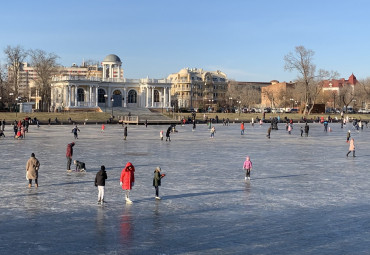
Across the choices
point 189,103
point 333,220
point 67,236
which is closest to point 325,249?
point 333,220

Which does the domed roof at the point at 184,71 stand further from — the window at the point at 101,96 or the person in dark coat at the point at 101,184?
the person in dark coat at the point at 101,184

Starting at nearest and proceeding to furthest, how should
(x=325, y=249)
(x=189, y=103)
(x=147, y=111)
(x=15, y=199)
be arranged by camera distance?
(x=325, y=249) < (x=15, y=199) < (x=147, y=111) < (x=189, y=103)

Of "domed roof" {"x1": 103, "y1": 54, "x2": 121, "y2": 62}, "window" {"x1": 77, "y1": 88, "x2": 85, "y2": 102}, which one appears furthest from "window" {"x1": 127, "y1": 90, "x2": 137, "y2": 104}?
"domed roof" {"x1": 103, "y1": 54, "x2": 121, "y2": 62}

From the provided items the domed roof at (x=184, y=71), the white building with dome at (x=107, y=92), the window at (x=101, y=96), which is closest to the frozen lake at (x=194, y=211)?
the white building with dome at (x=107, y=92)

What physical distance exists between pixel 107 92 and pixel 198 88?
5983cm

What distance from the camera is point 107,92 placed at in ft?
291

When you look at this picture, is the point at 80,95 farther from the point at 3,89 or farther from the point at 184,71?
the point at 184,71

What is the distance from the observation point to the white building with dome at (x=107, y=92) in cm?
8431

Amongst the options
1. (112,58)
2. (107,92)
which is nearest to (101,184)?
(107,92)

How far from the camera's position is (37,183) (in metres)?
16.0

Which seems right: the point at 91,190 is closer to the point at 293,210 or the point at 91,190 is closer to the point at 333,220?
the point at 293,210

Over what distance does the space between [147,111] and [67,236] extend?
76305 mm

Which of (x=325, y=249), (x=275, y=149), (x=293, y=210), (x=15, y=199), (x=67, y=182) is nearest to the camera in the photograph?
(x=325, y=249)

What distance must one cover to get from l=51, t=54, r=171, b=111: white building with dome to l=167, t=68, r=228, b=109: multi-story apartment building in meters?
46.6
